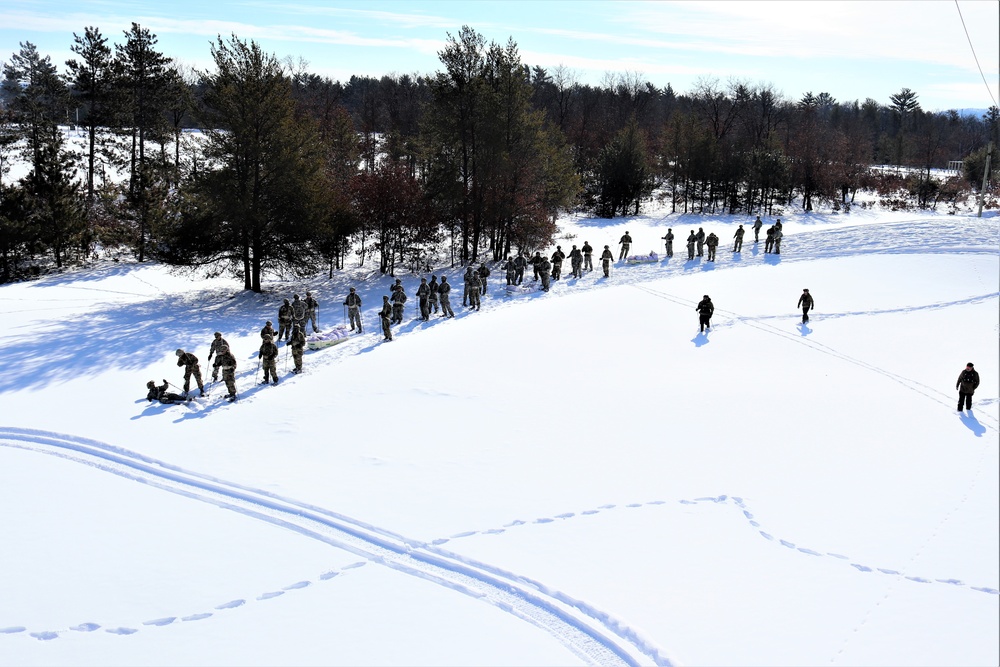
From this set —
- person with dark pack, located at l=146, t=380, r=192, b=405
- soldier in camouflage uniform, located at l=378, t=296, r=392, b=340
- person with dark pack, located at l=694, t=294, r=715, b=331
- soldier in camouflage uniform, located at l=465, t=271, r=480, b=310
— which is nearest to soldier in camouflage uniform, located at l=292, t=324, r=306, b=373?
person with dark pack, located at l=146, t=380, r=192, b=405

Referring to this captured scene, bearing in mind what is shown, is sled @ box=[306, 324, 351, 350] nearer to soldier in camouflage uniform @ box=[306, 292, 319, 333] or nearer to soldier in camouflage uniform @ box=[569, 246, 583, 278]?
soldier in camouflage uniform @ box=[306, 292, 319, 333]

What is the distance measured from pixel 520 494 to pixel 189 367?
26.7 feet

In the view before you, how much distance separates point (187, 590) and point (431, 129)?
25299mm

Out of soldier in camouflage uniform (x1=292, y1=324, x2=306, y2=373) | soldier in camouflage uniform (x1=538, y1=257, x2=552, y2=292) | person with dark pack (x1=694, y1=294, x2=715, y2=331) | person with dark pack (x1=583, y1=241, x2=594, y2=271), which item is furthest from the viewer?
person with dark pack (x1=583, y1=241, x2=594, y2=271)

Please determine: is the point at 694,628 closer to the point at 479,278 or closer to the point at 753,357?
the point at 753,357

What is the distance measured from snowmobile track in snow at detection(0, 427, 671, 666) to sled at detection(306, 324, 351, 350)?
699 cm

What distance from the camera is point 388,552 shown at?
981cm

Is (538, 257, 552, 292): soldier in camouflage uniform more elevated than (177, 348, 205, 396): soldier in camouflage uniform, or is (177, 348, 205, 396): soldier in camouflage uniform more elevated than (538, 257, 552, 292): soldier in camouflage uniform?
(538, 257, 552, 292): soldier in camouflage uniform

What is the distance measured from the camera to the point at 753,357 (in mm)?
17719

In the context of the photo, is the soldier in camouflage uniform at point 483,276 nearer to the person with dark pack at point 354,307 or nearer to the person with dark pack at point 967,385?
the person with dark pack at point 354,307

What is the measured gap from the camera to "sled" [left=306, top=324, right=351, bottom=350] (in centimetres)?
1942

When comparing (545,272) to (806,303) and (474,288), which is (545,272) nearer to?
(474,288)

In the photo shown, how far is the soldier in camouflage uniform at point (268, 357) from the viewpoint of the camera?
53.2ft

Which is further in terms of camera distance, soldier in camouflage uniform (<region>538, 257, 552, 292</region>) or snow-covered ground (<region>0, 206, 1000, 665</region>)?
soldier in camouflage uniform (<region>538, 257, 552, 292</region>)
